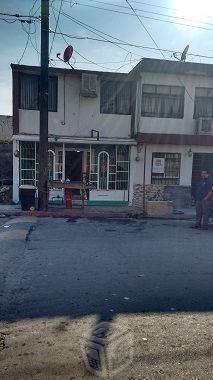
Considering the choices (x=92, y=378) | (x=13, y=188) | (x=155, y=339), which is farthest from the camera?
(x=13, y=188)

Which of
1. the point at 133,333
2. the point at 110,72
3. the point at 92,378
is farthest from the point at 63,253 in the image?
the point at 110,72

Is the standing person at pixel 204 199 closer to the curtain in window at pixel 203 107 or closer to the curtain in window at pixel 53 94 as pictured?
the curtain in window at pixel 203 107

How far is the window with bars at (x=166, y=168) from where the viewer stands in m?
15.3

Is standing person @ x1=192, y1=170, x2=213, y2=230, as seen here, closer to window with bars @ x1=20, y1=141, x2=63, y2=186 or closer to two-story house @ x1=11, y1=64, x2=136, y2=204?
two-story house @ x1=11, y1=64, x2=136, y2=204

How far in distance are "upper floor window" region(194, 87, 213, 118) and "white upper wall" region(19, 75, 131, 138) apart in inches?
137

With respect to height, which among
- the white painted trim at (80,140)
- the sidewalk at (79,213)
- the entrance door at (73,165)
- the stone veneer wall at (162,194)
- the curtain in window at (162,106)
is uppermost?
the curtain in window at (162,106)

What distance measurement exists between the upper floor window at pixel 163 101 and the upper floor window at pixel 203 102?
71 cm

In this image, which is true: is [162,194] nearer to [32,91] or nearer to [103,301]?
[32,91]

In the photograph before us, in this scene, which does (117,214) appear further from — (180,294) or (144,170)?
(180,294)

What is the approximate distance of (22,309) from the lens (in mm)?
4469

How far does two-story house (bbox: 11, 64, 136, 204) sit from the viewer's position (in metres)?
14.3

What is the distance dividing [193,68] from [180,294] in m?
12.2

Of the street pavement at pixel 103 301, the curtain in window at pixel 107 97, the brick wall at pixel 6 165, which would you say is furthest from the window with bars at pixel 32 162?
the street pavement at pixel 103 301

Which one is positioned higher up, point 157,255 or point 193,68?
point 193,68
